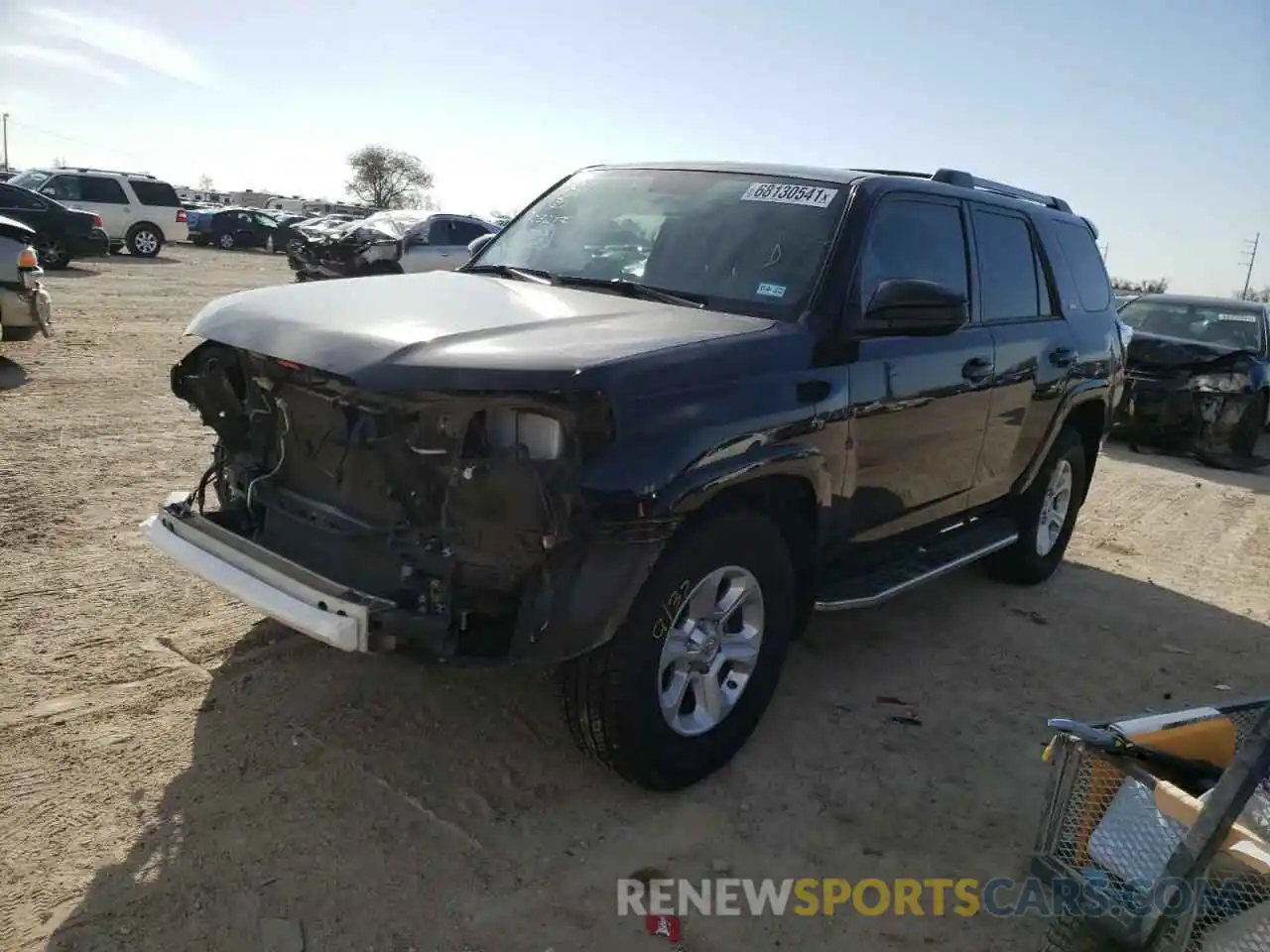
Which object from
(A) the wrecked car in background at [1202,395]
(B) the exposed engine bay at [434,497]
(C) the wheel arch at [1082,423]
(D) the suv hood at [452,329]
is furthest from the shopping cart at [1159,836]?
(A) the wrecked car in background at [1202,395]

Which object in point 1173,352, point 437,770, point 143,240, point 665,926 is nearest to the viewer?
point 665,926

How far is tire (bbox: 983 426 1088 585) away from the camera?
5469 mm

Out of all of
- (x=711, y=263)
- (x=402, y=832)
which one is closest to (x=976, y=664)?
(x=711, y=263)

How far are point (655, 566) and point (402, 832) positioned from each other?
1.11m

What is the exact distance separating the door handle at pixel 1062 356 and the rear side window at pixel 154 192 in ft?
76.9

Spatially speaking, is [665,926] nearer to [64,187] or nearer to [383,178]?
[64,187]

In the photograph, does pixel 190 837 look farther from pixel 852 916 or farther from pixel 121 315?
pixel 121 315

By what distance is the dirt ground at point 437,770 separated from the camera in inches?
104

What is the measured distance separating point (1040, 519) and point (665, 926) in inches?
150

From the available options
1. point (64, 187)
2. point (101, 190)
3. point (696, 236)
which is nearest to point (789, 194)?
point (696, 236)

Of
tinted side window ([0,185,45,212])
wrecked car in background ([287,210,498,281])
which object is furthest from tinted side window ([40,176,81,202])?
wrecked car in background ([287,210,498,281])

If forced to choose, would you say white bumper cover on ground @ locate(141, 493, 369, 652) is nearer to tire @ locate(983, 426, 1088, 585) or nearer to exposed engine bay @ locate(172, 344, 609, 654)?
exposed engine bay @ locate(172, 344, 609, 654)

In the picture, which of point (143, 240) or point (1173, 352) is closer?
point (1173, 352)

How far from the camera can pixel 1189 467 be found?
33.1 ft
